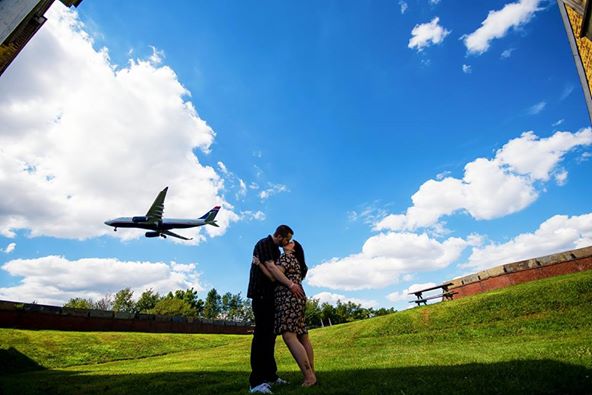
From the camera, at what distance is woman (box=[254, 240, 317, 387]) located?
3930mm

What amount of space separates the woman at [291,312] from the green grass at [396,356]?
1.09 feet

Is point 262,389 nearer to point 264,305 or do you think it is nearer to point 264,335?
point 264,335

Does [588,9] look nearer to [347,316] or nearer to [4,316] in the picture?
[4,316]

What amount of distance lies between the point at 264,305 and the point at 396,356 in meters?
4.20

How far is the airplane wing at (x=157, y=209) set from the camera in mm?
28441

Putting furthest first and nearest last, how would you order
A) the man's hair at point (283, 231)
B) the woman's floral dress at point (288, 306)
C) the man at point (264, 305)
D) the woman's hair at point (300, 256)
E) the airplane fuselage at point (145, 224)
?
the airplane fuselage at point (145, 224), the woman's hair at point (300, 256), the man's hair at point (283, 231), the man at point (264, 305), the woman's floral dress at point (288, 306)

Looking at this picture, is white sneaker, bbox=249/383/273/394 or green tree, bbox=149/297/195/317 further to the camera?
green tree, bbox=149/297/195/317

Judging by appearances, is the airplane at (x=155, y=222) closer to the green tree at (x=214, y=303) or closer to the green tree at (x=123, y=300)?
the green tree at (x=123, y=300)

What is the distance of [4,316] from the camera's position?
21.2 m

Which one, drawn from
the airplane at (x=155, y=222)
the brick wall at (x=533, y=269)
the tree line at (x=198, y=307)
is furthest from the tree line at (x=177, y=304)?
the brick wall at (x=533, y=269)

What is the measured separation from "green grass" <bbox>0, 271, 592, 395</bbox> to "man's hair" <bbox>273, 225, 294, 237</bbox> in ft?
5.91

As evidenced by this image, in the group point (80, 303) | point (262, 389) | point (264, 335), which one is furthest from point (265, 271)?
point (80, 303)

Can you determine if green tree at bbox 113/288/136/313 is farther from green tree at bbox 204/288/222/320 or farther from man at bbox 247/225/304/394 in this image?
man at bbox 247/225/304/394

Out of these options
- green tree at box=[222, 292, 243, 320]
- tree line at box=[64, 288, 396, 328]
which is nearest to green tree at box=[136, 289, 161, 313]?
tree line at box=[64, 288, 396, 328]
